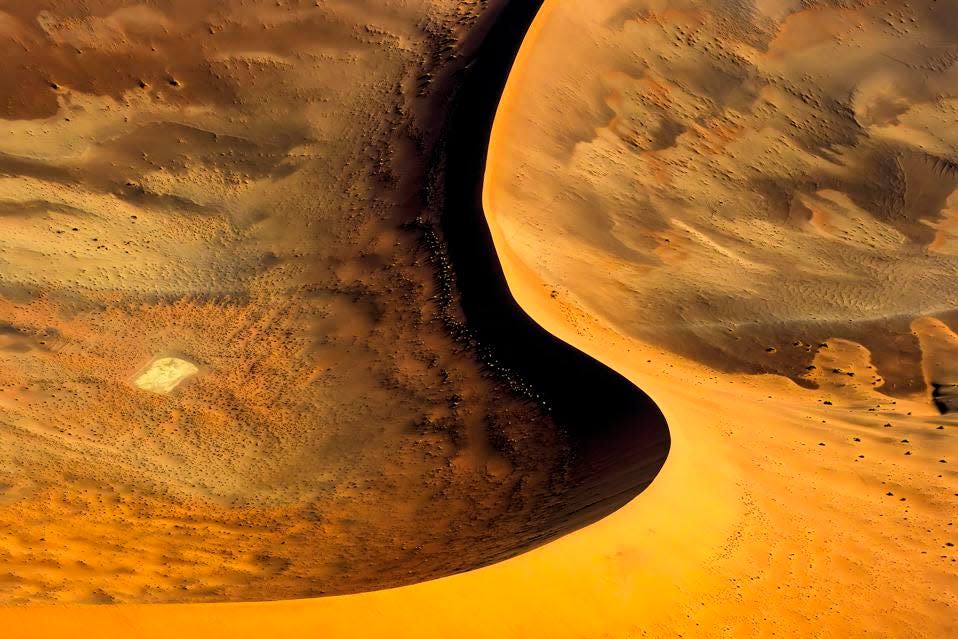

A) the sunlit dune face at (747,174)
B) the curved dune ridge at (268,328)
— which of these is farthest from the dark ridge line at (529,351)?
the sunlit dune face at (747,174)

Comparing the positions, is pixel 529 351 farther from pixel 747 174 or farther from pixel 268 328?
pixel 747 174

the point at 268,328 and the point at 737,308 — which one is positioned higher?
the point at 737,308

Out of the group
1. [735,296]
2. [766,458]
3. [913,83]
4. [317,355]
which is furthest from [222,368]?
[913,83]

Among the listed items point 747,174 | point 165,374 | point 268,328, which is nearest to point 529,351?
point 268,328

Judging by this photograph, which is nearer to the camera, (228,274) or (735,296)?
(228,274)

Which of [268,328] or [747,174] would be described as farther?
[747,174]

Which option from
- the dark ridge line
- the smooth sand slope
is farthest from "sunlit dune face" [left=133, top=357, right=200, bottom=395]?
the smooth sand slope

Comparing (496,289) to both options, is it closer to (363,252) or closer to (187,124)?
(363,252)

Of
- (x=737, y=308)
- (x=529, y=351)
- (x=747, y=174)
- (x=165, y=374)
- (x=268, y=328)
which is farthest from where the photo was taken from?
(x=747, y=174)
